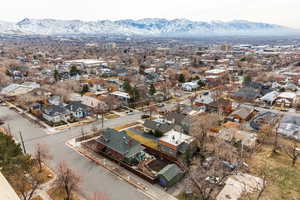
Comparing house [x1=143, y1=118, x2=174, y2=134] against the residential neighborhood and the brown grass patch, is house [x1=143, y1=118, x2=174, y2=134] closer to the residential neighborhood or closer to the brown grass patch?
the residential neighborhood

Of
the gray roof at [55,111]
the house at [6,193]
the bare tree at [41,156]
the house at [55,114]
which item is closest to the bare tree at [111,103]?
the house at [55,114]

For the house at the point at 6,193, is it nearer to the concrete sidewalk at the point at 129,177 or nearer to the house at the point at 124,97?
the concrete sidewalk at the point at 129,177

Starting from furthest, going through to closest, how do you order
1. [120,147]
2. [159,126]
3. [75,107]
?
[75,107], [159,126], [120,147]

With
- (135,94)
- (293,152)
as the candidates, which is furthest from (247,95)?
(135,94)

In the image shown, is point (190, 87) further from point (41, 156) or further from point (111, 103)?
point (41, 156)

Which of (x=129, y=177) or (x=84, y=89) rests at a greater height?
(x=84, y=89)

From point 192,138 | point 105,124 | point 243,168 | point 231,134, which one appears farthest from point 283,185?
point 105,124
